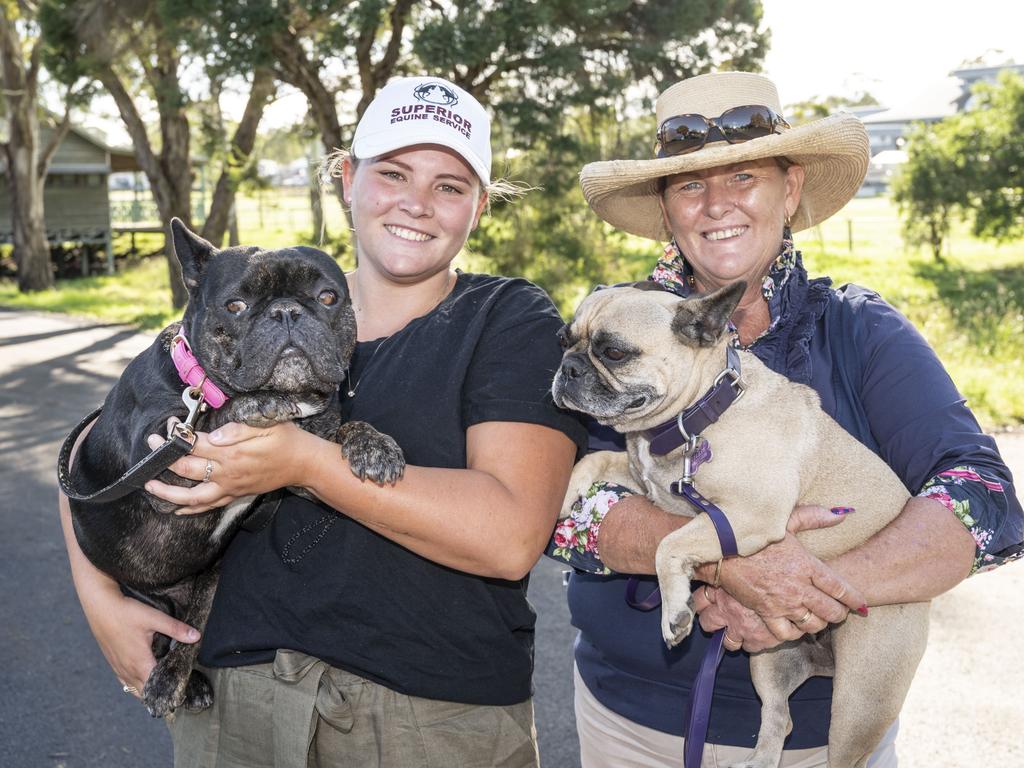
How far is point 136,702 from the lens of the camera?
16.4ft

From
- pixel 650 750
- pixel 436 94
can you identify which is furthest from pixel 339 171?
pixel 650 750

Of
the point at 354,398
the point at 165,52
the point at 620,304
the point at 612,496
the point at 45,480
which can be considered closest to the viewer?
the point at 354,398

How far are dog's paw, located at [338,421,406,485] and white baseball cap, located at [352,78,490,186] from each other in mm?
839

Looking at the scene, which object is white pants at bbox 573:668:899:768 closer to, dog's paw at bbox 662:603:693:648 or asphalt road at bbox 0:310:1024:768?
dog's paw at bbox 662:603:693:648

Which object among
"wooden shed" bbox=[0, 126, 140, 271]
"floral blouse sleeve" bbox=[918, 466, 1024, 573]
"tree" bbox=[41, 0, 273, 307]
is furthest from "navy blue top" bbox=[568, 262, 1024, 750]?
"wooden shed" bbox=[0, 126, 140, 271]

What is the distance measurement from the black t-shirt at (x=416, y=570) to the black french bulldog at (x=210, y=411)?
0.16 metres

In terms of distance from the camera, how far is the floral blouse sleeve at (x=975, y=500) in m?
2.52

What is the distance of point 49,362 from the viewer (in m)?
14.1

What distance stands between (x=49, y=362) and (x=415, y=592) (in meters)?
13.4

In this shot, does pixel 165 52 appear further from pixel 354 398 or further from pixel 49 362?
pixel 354 398

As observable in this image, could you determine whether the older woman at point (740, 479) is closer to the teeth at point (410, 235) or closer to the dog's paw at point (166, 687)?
the teeth at point (410, 235)

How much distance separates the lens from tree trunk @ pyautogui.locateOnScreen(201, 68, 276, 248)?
58.8 ft

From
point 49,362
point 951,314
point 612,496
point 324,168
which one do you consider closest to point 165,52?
point 49,362

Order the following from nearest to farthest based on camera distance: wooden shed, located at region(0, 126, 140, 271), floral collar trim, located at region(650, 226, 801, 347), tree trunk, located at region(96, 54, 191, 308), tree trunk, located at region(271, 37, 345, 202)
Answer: floral collar trim, located at region(650, 226, 801, 347) < tree trunk, located at region(271, 37, 345, 202) < tree trunk, located at region(96, 54, 191, 308) < wooden shed, located at region(0, 126, 140, 271)
